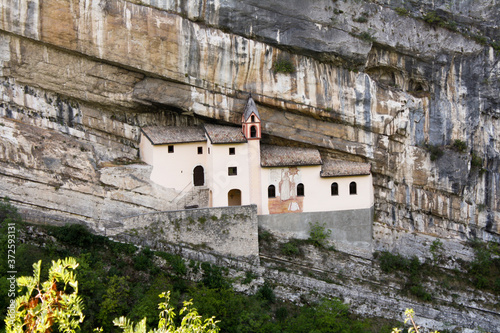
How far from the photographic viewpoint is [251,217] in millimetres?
30922

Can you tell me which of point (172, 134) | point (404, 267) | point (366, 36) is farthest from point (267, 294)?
point (366, 36)

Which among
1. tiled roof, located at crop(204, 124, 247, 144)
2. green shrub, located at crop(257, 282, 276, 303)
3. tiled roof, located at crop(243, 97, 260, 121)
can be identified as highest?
tiled roof, located at crop(243, 97, 260, 121)

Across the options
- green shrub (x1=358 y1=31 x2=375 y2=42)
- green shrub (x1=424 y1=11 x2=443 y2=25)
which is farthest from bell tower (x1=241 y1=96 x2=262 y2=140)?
green shrub (x1=424 y1=11 x2=443 y2=25)

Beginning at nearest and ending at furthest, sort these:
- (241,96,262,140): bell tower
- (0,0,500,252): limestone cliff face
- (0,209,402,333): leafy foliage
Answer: (0,209,402,333): leafy foliage < (0,0,500,252): limestone cliff face < (241,96,262,140): bell tower

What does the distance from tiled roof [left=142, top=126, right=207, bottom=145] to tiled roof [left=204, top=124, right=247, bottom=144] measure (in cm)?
76

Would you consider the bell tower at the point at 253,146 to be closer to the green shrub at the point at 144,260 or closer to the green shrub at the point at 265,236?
the green shrub at the point at 265,236

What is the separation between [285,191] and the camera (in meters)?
32.9

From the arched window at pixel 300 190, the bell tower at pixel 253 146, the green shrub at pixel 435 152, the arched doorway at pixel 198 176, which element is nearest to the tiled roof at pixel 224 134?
the bell tower at pixel 253 146

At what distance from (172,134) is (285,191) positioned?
7.42 metres

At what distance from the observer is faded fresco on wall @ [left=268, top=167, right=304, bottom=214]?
3278cm

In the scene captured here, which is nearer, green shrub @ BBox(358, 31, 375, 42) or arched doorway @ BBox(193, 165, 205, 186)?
green shrub @ BBox(358, 31, 375, 42)

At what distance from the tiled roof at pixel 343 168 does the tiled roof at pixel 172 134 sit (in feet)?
24.2

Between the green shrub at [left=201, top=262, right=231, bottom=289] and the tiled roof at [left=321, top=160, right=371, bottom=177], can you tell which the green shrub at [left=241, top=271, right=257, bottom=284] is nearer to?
the green shrub at [left=201, top=262, right=231, bottom=289]

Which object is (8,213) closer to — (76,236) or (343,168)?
(76,236)
